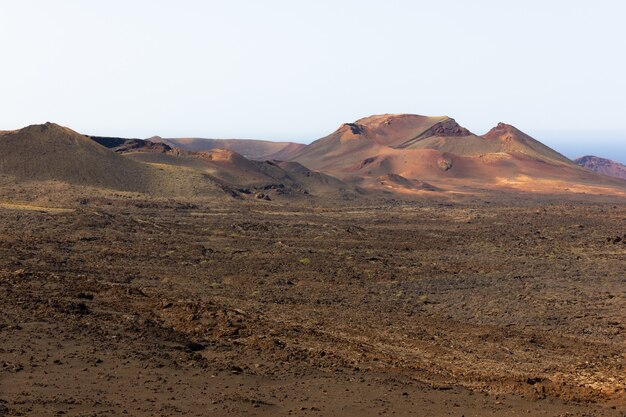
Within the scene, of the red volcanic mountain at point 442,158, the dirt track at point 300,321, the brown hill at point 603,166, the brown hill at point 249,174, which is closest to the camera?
the dirt track at point 300,321

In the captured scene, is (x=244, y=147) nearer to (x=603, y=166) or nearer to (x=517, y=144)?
Result: (x=517, y=144)

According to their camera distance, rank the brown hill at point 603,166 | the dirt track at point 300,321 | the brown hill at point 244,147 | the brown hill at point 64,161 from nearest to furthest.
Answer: the dirt track at point 300,321 → the brown hill at point 64,161 → the brown hill at point 603,166 → the brown hill at point 244,147

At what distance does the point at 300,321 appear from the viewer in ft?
79.3

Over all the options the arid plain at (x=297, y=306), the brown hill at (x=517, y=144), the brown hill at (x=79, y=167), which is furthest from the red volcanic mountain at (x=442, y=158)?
the arid plain at (x=297, y=306)

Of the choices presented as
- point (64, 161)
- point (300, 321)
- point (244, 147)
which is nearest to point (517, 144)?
point (244, 147)

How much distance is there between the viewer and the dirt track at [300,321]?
50.9 ft

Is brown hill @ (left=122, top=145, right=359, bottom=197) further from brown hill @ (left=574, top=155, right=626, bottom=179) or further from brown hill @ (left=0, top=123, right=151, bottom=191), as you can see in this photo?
brown hill @ (left=574, top=155, right=626, bottom=179)

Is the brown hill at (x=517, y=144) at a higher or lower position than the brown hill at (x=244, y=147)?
higher

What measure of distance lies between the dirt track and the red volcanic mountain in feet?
196

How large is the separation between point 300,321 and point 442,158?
10085 centimetres

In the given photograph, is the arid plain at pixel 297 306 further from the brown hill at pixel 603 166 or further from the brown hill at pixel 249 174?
the brown hill at pixel 603 166

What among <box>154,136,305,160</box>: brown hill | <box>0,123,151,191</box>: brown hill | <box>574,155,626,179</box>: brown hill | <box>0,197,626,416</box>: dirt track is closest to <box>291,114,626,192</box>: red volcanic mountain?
<box>154,136,305,160</box>: brown hill

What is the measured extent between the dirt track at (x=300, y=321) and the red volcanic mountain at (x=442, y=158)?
196ft

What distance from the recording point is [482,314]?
27.1 meters
